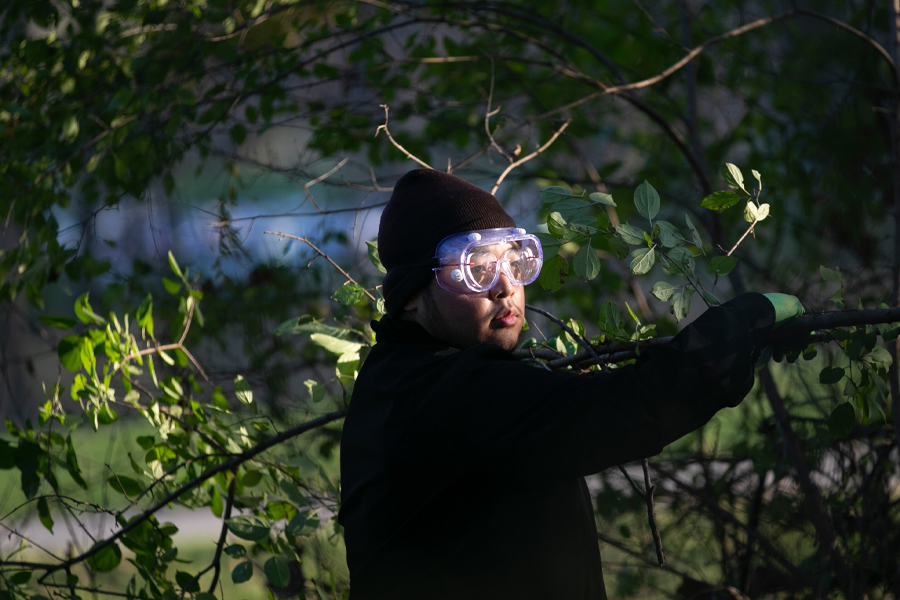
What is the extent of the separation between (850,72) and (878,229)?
864mm

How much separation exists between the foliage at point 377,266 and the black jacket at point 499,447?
28 cm

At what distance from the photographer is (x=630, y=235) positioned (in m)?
1.43

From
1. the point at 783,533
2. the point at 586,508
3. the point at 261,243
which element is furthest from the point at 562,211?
the point at 261,243

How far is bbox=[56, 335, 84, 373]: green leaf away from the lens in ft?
6.44

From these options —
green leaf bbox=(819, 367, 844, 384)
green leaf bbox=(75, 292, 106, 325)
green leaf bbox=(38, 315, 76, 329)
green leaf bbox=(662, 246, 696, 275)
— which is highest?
green leaf bbox=(662, 246, 696, 275)

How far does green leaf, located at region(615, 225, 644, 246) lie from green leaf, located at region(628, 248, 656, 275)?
24 mm

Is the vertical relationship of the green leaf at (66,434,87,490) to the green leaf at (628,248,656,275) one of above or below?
below

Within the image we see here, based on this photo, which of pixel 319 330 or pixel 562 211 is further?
pixel 319 330

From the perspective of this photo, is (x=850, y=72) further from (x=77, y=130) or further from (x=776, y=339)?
(x=77, y=130)

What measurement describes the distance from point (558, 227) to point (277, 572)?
1103 mm

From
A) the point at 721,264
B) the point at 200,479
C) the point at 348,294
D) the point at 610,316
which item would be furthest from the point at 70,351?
the point at 721,264

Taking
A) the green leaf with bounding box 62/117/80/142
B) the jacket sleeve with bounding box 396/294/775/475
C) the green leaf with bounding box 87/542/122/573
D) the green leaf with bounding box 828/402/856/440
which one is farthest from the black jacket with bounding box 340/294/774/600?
the green leaf with bounding box 62/117/80/142

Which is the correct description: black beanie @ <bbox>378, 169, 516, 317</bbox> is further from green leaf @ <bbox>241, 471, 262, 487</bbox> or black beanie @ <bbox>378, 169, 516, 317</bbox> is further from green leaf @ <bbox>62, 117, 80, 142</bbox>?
green leaf @ <bbox>62, 117, 80, 142</bbox>

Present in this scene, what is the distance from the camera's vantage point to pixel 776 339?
1.26 metres
